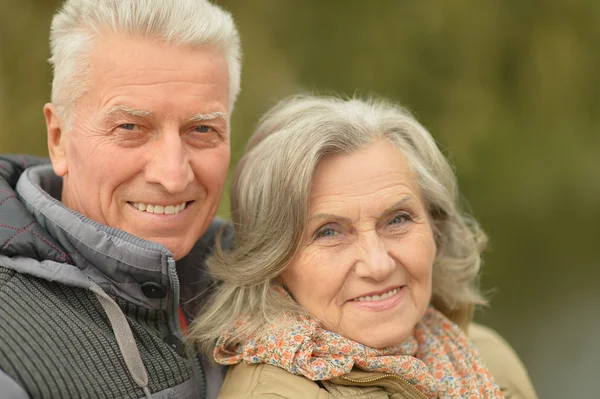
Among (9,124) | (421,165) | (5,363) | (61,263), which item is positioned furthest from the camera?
(9,124)

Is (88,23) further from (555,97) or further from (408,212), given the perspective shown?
(555,97)

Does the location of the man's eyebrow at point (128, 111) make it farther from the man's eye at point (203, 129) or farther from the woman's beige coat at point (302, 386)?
the woman's beige coat at point (302, 386)

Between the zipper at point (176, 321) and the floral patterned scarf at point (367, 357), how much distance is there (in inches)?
3.6

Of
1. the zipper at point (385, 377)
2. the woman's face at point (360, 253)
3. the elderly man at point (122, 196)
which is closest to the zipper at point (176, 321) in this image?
the elderly man at point (122, 196)

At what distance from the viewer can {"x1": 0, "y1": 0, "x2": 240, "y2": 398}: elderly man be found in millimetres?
2262

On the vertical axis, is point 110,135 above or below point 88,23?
below

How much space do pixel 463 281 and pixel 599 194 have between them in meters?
4.88

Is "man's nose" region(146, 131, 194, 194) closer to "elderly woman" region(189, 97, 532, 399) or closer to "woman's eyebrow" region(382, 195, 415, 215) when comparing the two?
"elderly woman" region(189, 97, 532, 399)

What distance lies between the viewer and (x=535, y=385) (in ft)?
21.0

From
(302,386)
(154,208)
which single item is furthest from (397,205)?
(154,208)

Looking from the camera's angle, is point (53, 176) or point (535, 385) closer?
point (53, 176)

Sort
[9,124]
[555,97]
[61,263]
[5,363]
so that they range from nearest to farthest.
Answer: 1. [5,363]
2. [61,263]
3. [9,124]
4. [555,97]

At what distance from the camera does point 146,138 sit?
250 cm

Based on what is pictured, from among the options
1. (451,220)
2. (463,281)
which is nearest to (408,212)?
(451,220)
